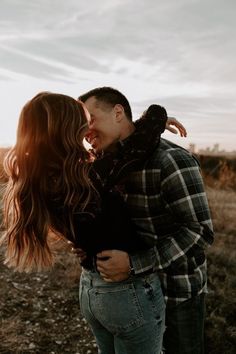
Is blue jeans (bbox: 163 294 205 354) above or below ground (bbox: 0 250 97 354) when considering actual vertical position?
above

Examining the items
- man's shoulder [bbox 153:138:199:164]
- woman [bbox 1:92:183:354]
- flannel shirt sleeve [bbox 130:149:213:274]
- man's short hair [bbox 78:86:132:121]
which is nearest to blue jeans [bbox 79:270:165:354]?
woman [bbox 1:92:183:354]

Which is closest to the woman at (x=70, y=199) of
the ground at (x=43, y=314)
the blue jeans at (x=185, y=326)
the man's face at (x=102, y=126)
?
the blue jeans at (x=185, y=326)

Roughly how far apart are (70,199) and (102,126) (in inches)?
28.2

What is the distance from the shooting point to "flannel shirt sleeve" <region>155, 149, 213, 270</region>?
1926 mm

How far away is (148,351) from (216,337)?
7.24ft

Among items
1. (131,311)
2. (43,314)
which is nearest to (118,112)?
(131,311)

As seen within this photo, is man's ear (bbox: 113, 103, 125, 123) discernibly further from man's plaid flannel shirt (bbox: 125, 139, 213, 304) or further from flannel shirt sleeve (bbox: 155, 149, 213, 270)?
flannel shirt sleeve (bbox: 155, 149, 213, 270)

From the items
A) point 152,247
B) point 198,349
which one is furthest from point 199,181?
point 198,349

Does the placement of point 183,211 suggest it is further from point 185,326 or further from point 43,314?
point 43,314

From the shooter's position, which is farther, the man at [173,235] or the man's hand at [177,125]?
the man's hand at [177,125]

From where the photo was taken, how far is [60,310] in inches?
169

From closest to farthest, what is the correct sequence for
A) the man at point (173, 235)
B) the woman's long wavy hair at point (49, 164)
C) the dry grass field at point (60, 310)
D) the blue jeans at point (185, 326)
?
the woman's long wavy hair at point (49, 164), the man at point (173, 235), the blue jeans at point (185, 326), the dry grass field at point (60, 310)

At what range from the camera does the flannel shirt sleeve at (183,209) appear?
1926mm

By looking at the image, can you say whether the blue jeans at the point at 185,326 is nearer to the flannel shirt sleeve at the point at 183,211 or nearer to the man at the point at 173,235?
the man at the point at 173,235
